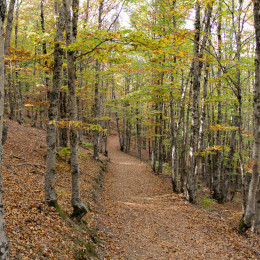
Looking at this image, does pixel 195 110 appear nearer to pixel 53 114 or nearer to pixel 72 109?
pixel 72 109

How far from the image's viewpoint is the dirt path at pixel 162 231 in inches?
260

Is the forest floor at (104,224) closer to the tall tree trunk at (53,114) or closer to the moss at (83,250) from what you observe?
the moss at (83,250)

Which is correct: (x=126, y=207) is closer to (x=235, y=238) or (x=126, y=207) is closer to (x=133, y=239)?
(x=133, y=239)

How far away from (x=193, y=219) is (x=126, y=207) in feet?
10.2

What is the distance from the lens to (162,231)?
26.4ft

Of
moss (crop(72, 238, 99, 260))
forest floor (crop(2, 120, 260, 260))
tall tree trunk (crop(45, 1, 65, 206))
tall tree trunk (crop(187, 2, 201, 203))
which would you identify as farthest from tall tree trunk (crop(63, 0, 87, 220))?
tall tree trunk (crop(187, 2, 201, 203))

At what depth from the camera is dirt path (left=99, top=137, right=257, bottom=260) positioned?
661cm

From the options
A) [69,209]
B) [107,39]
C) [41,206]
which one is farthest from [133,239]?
[107,39]

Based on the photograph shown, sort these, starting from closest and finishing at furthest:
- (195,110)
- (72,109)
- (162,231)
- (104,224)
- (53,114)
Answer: (53,114) < (72,109) < (104,224) < (162,231) < (195,110)

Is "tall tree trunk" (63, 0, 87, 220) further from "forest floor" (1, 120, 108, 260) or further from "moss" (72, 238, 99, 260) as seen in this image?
"moss" (72, 238, 99, 260)

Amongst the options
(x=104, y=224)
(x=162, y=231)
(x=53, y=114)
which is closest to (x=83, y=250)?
(x=104, y=224)

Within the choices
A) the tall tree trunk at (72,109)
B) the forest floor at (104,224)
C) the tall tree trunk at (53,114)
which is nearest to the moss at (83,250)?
the forest floor at (104,224)

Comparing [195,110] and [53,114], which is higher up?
[195,110]

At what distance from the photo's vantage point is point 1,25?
2.18 meters
